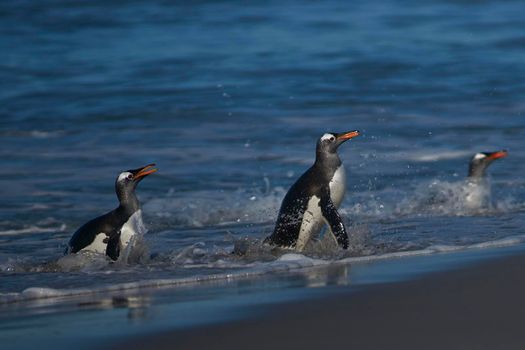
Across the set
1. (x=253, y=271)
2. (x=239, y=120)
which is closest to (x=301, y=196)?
(x=253, y=271)

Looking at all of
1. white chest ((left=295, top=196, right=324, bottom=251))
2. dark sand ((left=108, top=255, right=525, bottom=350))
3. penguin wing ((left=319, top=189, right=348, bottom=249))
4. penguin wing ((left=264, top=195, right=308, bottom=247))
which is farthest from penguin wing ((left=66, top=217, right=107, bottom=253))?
dark sand ((left=108, top=255, right=525, bottom=350))

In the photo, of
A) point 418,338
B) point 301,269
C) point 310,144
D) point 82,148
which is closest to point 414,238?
point 301,269

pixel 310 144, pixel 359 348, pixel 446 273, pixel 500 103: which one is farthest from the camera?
pixel 500 103

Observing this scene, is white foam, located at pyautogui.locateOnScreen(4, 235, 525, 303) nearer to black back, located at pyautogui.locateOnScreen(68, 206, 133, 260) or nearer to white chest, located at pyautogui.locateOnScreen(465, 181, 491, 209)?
black back, located at pyautogui.locateOnScreen(68, 206, 133, 260)

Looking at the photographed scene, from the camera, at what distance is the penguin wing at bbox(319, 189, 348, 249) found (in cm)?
764

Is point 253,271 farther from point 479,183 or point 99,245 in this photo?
point 479,183

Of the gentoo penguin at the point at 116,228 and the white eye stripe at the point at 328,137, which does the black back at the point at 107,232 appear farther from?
the white eye stripe at the point at 328,137

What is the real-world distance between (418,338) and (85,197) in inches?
270

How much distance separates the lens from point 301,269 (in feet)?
22.1

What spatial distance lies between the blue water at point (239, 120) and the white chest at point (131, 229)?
171 mm

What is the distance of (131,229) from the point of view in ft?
25.9

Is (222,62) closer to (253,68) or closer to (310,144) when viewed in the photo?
(253,68)

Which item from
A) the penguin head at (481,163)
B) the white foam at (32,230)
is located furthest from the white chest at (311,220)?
the penguin head at (481,163)

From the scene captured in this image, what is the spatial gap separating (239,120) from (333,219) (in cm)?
761
